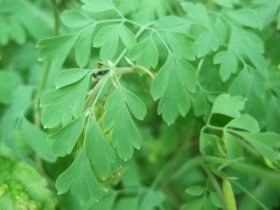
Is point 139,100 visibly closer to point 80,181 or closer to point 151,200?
point 80,181

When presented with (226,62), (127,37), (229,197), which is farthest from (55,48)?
(229,197)

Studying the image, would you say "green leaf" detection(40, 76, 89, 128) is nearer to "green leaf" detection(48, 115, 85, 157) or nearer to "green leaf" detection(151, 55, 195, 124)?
"green leaf" detection(48, 115, 85, 157)

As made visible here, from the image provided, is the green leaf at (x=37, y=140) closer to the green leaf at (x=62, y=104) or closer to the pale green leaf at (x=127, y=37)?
the green leaf at (x=62, y=104)

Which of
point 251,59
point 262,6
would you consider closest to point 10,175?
point 251,59

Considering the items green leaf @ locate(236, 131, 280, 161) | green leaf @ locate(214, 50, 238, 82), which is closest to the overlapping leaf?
green leaf @ locate(214, 50, 238, 82)

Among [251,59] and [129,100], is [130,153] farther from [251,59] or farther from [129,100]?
[251,59]

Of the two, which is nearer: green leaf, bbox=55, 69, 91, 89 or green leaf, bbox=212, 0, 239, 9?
green leaf, bbox=55, 69, 91, 89

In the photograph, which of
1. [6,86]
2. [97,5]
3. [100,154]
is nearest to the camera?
[100,154]
